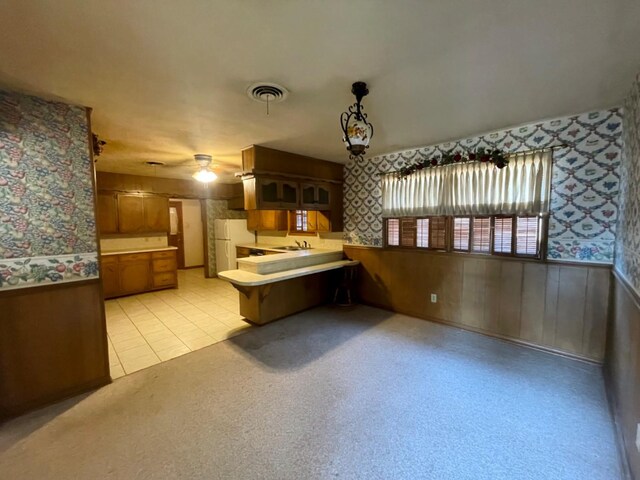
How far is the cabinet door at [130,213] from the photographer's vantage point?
548 cm

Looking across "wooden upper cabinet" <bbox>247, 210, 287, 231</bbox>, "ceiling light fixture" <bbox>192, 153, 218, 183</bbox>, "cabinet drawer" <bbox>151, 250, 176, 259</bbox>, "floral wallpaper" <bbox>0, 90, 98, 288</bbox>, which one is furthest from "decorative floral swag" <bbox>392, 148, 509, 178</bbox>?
"cabinet drawer" <bbox>151, 250, 176, 259</bbox>

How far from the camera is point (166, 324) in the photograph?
3.92m

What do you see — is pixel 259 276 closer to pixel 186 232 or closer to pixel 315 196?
pixel 315 196

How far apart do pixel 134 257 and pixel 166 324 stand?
7.39 ft

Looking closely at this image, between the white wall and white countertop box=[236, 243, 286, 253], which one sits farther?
the white wall

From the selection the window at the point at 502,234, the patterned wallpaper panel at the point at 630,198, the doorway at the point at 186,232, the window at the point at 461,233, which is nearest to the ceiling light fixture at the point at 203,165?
the window at the point at 461,233

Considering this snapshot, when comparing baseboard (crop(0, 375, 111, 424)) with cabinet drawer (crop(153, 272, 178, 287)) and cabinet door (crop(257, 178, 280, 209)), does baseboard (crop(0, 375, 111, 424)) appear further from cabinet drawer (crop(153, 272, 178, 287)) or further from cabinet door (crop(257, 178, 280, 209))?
cabinet drawer (crop(153, 272, 178, 287))

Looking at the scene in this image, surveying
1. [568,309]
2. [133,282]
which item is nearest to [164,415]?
[568,309]

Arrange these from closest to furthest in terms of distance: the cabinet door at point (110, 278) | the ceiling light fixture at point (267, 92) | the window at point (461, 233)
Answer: the ceiling light fixture at point (267, 92)
the window at point (461, 233)
the cabinet door at point (110, 278)

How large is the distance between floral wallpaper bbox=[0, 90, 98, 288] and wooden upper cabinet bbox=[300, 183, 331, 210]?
2.54m

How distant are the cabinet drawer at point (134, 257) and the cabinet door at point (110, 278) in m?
0.13

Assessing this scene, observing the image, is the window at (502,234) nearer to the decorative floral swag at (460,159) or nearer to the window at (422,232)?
the decorative floral swag at (460,159)

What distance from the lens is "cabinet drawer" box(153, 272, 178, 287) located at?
18.7 feet

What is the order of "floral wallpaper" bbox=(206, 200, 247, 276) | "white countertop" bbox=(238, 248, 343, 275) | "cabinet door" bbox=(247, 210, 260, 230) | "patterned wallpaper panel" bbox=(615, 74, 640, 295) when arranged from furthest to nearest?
1. "floral wallpaper" bbox=(206, 200, 247, 276)
2. "cabinet door" bbox=(247, 210, 260, 230)
3. "white countertop" bbox=(238, 248, 343, 275)
4. "patterned wallpaper panel" bbox=(615, 74, 640, 295)
